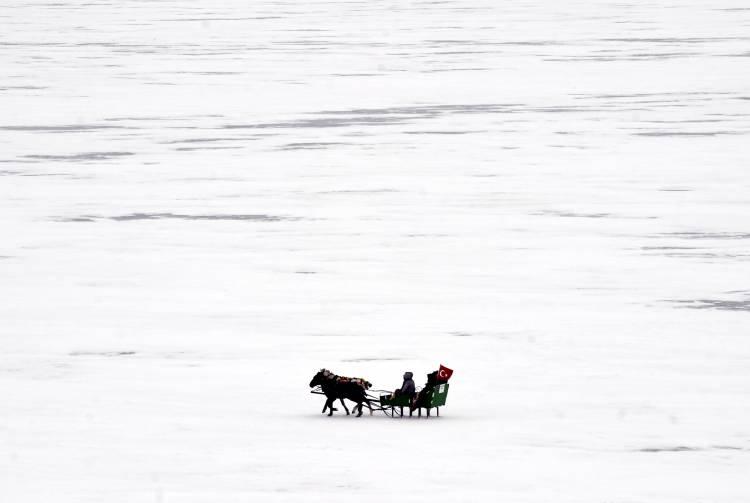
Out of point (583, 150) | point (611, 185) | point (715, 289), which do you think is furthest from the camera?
point (583, 150)

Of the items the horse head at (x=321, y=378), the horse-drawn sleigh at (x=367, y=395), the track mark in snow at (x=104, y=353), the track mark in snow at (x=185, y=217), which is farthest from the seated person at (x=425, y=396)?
the track mark in snow at (x=185, y=217)

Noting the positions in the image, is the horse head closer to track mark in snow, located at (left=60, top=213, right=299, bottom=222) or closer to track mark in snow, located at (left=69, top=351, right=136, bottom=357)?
track mark in snow, located at (left=69, top=351, right=136, bottom=357)

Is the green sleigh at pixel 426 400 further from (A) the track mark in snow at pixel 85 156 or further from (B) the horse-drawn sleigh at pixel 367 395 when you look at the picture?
(A) the track mark in snow at pixel 85 156

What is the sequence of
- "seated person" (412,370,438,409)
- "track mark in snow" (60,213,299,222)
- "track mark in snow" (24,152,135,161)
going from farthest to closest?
"track mark in snow" (24,152,135,161) < "track mark in snow" (60,213,299,222) < "seated person" (412,370,438,409)

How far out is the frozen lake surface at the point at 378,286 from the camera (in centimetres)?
622

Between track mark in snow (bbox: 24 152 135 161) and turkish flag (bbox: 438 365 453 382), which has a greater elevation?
track mark in snow (bbox: 24 152 135 161)

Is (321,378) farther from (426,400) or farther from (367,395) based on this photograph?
(426,400)

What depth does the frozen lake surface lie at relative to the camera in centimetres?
622

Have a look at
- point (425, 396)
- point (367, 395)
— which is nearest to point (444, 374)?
point (425, 396)

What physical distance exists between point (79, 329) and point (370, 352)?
1.62 meters

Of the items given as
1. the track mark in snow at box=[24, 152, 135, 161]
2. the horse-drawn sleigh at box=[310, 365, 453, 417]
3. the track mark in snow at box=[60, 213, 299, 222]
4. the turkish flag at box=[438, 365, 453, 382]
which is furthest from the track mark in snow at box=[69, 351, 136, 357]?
the track mark in snow at box=[24, 152, 135, 161]

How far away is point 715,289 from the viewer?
9.73m

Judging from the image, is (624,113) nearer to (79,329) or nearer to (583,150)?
(583,150)

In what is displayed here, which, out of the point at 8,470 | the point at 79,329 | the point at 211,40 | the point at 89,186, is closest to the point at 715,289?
the point at 79,329
